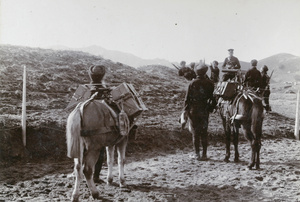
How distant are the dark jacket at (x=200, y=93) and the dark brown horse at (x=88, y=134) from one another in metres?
2.92

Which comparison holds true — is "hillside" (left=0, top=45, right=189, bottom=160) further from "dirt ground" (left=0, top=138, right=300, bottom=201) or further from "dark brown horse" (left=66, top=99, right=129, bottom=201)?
"dark brown horse" (left=66, top=99, right=129, bottom=201)

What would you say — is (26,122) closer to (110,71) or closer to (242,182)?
(242,182)

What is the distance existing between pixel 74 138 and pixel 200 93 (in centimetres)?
385

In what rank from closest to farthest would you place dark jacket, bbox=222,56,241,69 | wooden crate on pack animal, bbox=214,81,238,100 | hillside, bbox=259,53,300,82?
wooden crate on pack animal, bbox=214,81,238,100, dark jacket, bbox=222,56,241,69, hillside, bbox=259,53,300,82

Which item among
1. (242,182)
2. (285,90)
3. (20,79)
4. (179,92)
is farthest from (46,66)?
(285,90)

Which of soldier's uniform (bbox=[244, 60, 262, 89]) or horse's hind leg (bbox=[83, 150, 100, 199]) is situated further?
soldier's uniform (bbox=[244, 60, 262, 89])

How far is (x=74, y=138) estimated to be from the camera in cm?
454

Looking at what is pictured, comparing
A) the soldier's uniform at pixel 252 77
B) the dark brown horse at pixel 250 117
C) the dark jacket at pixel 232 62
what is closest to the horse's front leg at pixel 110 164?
the dark brown horse at pixel 250 117

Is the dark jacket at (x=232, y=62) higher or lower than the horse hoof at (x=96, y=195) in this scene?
higher

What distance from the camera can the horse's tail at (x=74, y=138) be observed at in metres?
4.51

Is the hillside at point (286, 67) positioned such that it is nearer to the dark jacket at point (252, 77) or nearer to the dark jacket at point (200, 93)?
the dark jacket at point (252, 77)

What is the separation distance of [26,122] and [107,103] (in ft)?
11.5

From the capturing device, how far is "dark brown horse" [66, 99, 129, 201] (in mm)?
4566

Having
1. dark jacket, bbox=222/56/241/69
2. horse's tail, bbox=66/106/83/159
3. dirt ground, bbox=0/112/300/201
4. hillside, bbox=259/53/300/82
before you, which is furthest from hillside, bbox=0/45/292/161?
hillside, bbox=259/53/300/82
